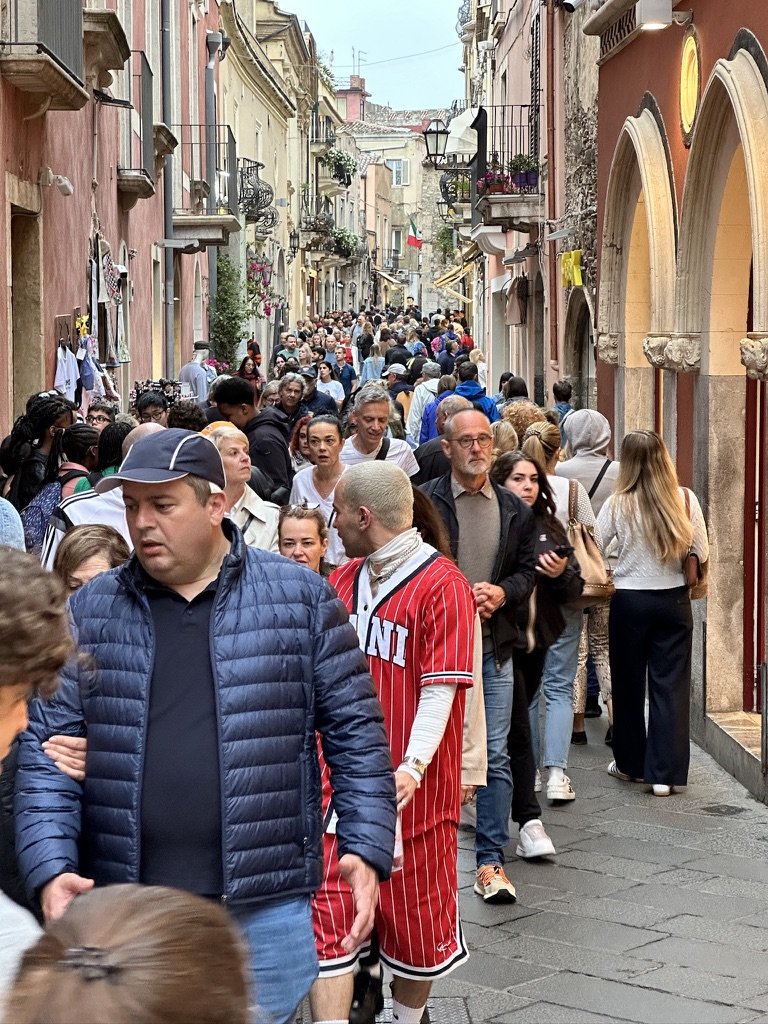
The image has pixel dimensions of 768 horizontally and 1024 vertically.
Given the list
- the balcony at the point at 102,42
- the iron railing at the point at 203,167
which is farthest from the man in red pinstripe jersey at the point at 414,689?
the iron railing at the point at 203,167

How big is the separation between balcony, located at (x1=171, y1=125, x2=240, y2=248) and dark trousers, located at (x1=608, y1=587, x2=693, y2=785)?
1616 centimetres

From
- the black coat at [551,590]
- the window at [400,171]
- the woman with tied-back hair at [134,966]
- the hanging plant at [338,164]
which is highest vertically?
the window at [400,171]

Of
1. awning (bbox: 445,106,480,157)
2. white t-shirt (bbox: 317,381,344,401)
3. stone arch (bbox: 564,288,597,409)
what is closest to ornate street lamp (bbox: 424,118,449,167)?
awning (bbox: 445,106,480,157)

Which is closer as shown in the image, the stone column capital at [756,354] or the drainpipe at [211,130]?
the stone column capital at [756,354]

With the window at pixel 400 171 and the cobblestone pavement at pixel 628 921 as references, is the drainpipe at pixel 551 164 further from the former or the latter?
the window at pixel 400 171

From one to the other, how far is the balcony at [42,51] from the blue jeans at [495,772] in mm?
6314

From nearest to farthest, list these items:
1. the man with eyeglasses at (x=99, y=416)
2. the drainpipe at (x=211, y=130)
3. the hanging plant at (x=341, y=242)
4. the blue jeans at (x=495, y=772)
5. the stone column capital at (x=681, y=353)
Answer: the blue jeans at (x=495, y=772) → the stone column capital at (x=681, y=353) → the man with eyeglasses at (x=99, y=416) → the drainpipe at (x=211, y=130) → the hanging plant at (x=341, y=242)

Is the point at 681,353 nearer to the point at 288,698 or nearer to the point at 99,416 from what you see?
the point at 99,416

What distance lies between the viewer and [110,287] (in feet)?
57.0

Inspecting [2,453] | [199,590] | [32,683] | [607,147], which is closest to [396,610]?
[199,590]

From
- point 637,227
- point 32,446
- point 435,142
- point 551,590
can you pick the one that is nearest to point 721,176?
point 637,227

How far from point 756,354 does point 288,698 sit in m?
5.03

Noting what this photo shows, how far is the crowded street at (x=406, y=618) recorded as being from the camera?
3.48 m

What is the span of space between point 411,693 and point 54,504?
2697mm
